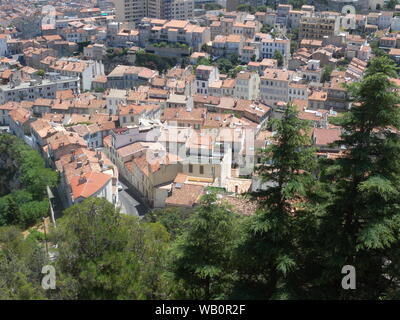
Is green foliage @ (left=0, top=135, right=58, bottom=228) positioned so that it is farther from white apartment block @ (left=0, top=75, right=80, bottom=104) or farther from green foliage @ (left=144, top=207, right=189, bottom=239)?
white apartment block @ (left=0, top=75, right=80, bottom=104)

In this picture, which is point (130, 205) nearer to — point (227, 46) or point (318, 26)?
point (227, 46)

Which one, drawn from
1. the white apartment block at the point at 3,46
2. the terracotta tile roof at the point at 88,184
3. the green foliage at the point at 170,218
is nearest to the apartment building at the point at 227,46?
the white apartment block at the point at 3,46

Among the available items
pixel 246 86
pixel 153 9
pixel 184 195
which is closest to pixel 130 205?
pixel 184 195

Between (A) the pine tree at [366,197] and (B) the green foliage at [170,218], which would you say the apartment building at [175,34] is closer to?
(B) the green foliage at [170,218]

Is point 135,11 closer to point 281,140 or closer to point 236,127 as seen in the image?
point 236,127

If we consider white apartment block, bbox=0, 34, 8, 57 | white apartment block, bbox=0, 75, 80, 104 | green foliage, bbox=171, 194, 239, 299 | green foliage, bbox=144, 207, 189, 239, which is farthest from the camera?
white apartment block, bbox=0, 34, 8, 57

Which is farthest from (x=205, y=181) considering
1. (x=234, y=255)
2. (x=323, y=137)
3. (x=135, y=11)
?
(x=135, y=11)

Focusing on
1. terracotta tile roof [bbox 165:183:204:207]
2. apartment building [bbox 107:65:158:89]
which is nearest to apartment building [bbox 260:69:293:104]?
apartment building [bbox 107:65:158:89]
